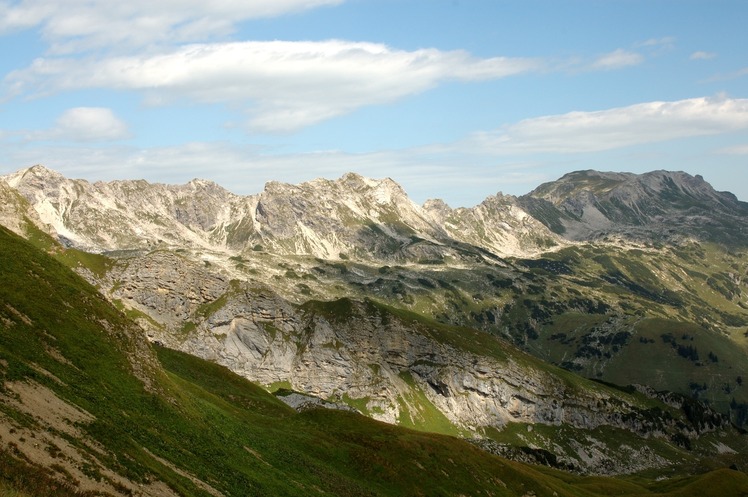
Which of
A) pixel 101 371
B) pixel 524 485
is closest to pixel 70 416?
pixel 101 371

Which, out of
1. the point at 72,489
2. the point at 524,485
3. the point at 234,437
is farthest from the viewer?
the point at 524,485

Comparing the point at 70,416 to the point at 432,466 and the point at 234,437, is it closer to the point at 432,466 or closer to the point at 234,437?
the point at 234,437

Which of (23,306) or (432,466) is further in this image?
(432,466)

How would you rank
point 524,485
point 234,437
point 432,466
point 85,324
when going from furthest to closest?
point 524,485 < point 432,466 < point 234,437 < point 85,324

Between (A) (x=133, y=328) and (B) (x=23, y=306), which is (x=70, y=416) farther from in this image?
(A) (x=133, y=328)

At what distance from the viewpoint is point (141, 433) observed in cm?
5759

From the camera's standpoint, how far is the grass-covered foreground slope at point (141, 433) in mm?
44969

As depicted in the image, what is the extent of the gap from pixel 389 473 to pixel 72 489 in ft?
184

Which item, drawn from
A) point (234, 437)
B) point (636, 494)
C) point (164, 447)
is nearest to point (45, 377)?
point (164, 447)

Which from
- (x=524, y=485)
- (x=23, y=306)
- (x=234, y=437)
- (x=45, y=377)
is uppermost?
(x=23, y=306)

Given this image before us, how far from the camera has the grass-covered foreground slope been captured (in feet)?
148

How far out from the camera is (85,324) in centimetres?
6962

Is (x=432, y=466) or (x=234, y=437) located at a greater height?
(x=234, y=437)

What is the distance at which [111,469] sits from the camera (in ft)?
151
